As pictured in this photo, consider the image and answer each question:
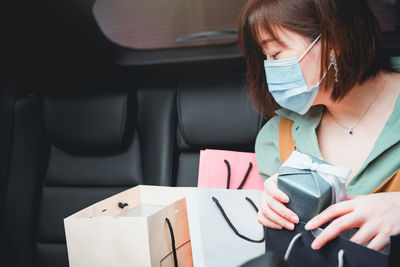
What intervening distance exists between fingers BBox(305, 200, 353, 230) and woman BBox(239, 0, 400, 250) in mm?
82

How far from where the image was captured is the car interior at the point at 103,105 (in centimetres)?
145

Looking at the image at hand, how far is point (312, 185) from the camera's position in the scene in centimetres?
74

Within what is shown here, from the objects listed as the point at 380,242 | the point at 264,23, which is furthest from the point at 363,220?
the point at 264,23

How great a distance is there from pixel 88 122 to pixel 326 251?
1136mm

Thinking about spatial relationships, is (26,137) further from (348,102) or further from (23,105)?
(348,102)

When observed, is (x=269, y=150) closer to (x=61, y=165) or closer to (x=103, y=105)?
(x=103, y=105)

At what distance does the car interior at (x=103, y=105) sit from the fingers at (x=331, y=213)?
652mm

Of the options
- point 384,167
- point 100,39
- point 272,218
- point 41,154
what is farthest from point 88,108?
point 384,167

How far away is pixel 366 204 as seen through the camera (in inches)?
28.3

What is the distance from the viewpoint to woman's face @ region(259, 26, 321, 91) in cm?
100

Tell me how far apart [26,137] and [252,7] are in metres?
1.18

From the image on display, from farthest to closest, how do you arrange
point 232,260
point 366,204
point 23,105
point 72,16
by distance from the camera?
point 72,16 → point 23,105 → point 232,260 → point 366,204

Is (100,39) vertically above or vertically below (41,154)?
above

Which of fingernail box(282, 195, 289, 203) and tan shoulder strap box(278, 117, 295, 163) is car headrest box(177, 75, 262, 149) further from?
fingernail box(282, 195, 289, 203)
